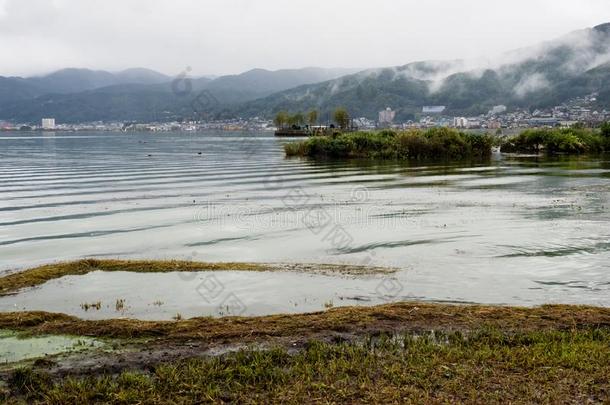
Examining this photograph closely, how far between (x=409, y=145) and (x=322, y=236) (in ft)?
155

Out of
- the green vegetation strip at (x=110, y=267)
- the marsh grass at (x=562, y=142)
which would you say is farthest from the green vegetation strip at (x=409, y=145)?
the green vegetation strip at (x=110, y=267)

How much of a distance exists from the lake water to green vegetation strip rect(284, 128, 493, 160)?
20811 mm

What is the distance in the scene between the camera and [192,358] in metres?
8.93

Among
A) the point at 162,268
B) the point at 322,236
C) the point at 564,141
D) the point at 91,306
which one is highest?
the point at 564,141

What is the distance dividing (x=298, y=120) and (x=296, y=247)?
175499 mm

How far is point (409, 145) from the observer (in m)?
67.3

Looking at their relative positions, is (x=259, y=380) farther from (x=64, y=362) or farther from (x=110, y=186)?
(x=110, y=186)

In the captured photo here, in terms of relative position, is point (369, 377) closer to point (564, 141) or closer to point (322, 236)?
point (322, 236)

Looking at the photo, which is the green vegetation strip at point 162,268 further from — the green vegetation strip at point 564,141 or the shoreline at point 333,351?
the green vegetation strip at point 564,141

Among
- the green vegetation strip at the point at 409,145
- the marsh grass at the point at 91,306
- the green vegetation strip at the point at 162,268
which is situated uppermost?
the green vegetation strip at the point at 409,145

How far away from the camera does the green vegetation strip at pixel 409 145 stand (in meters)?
67.1

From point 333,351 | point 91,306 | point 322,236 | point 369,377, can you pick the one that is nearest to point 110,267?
point 91,306

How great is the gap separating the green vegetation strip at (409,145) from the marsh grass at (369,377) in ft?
193

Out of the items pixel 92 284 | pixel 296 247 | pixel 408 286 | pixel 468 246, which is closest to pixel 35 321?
pixel 92 284
